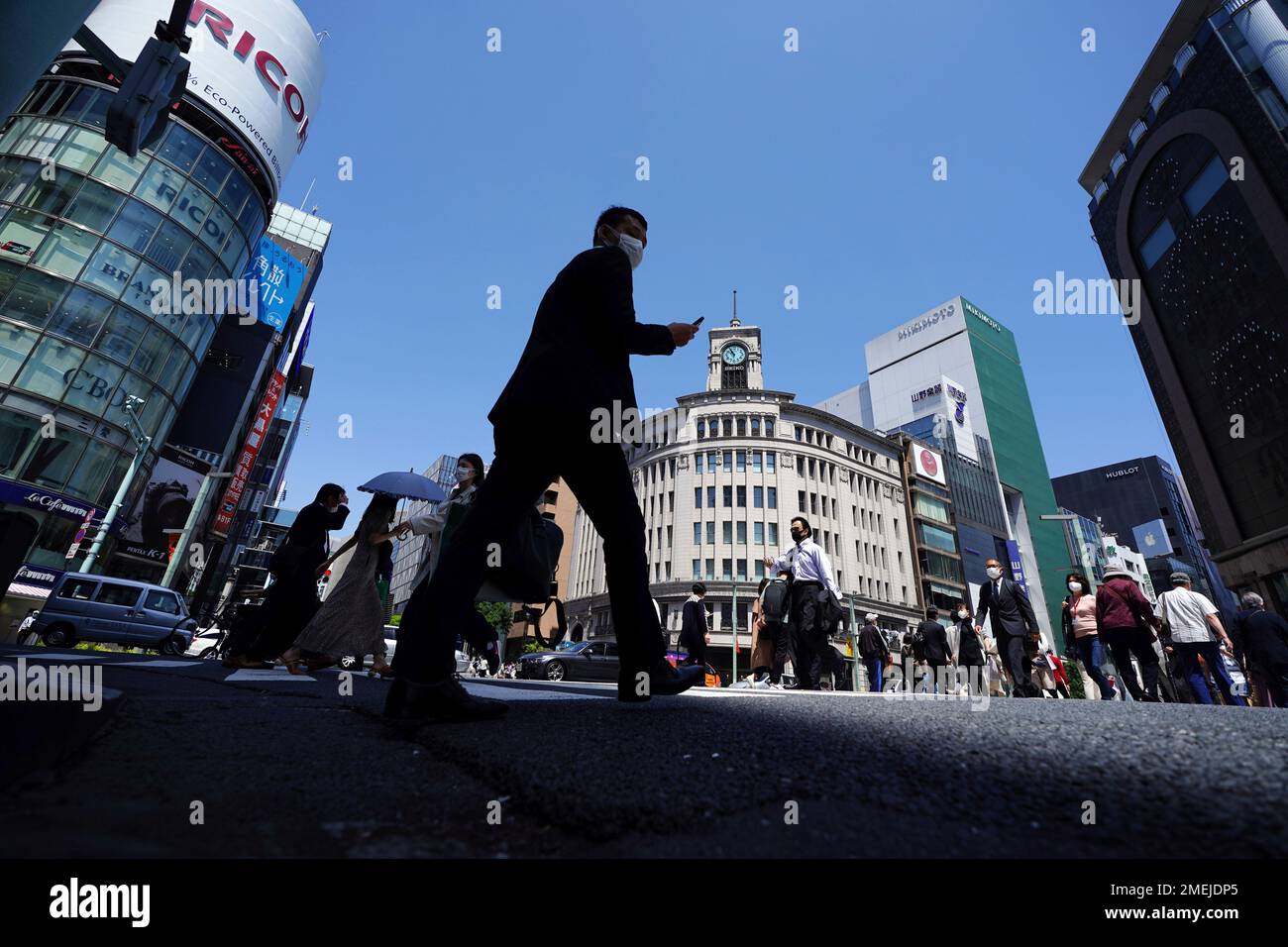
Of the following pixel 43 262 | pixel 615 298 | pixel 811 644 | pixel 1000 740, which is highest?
pixel 43 262

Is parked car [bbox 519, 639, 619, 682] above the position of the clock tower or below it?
below

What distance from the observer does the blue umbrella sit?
21.1 feet

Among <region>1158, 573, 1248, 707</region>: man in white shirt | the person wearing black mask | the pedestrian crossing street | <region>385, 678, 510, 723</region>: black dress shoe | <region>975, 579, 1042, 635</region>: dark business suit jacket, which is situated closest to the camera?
<region>385, 678, 510, 723</region>: black dress shoe

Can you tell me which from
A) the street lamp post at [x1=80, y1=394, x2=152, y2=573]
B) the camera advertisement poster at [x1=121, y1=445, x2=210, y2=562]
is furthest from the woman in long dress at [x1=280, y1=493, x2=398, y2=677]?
the camera advertisement poster at [x1=121, y1=445, x2=210, y2=562]

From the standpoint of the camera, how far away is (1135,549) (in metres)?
91.6

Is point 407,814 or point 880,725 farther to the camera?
point 880,725

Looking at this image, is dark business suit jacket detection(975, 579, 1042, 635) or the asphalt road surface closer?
the asphalt road surface

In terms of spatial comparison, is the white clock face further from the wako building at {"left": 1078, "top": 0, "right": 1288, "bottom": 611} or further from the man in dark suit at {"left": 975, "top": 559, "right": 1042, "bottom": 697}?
the man in dark suit at {"left": 975, "top": 559, "right": 1042, "bottom": 697}

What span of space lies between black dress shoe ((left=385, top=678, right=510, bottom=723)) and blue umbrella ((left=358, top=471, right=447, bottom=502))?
4531mm

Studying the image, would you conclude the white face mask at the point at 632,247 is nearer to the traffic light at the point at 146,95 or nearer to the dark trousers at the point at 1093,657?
the traffic light at the point at 146,95

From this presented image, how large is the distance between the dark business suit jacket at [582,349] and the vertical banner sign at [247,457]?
37618 mm
